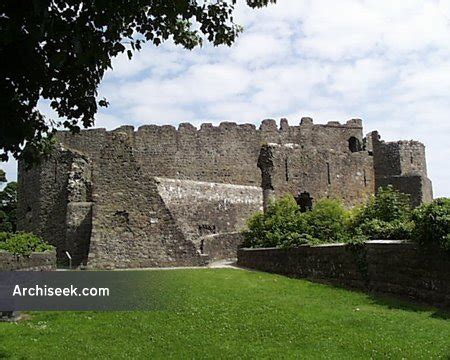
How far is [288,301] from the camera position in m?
10.7

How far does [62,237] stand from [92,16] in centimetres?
2328

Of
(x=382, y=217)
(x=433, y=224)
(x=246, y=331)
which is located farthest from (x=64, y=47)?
(x=382, y=217)

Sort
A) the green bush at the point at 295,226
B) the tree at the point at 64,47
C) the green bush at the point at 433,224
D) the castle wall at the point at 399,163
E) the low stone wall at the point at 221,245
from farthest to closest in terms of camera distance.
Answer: the castle wall at the point at 399,163 < the low stone wall at the point at 221,245 < the green bush at the point at 295,226 < the green bush at the point at 433,224 < the tree at the point at 64,47

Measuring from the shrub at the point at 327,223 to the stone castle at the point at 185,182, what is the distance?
4353 mm

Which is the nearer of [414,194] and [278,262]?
[278,262]

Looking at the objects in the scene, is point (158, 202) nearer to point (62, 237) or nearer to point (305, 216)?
point (305, 216)

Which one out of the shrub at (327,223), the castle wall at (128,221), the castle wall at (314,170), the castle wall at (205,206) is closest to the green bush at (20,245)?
the castle wall at (128,221)

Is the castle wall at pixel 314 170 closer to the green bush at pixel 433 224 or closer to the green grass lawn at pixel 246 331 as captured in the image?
the green grass lawn at pixel 246 331

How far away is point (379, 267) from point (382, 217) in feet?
10.9

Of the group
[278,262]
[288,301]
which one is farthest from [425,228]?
[278,262]

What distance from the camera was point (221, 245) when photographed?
2200cm

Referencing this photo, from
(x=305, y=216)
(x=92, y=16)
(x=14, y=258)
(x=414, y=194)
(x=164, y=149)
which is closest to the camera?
(x=92, y=16)

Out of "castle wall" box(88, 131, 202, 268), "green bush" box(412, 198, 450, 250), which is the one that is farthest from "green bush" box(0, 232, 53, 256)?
"green bush" box(412, 198, 450, 250)

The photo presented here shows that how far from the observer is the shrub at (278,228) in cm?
1581
